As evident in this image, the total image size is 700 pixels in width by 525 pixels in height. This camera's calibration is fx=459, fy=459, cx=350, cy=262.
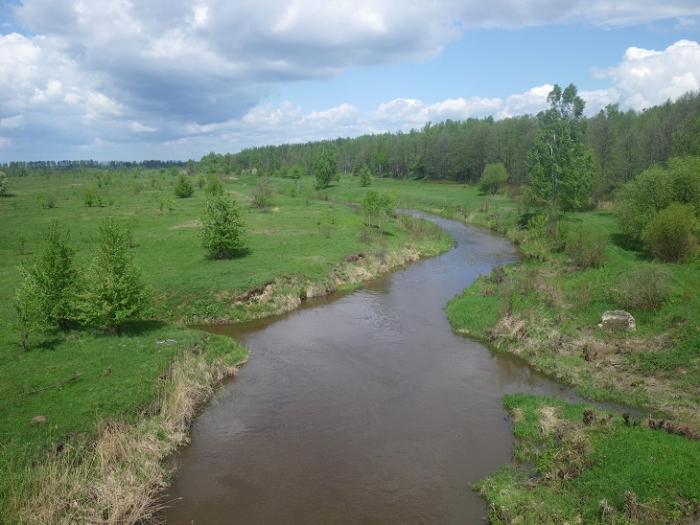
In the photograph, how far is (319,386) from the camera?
22781mm

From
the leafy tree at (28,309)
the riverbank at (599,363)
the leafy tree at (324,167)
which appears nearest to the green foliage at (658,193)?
the riverbank at (599,363)

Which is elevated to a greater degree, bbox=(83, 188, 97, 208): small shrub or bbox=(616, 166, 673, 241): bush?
bbox=(83, 188, 97, 208): small shrub

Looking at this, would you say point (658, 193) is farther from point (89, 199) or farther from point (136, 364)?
point (89, 199)

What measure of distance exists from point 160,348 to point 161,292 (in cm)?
1108

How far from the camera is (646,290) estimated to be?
84.6 feet

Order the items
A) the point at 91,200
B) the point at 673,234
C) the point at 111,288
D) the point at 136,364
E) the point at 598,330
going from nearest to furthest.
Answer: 1. the point at 136,364
2. the point at 111,288
3. the point at 598,330
4. the point at 673,234
5. the point at 91,200

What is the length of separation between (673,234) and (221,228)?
35918mm

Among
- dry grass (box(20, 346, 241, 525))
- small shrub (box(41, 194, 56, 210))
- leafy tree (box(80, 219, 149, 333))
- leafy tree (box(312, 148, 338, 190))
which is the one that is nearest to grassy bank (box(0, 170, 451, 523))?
dry grass (box(20, 346, 241, 525))

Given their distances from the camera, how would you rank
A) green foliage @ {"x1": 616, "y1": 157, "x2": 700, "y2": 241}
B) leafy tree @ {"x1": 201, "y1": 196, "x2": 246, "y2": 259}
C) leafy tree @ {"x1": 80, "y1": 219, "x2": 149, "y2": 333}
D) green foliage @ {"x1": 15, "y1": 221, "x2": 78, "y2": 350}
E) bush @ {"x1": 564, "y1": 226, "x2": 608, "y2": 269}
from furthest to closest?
1. leafy tree @ {"x1": 201, "y1": 196, "x2": 246, "y2": 259}
2. green foliage @ {"x1": 616, "y1": 157, "x2": 700, "y2": 241}
3. bush @ {"x1": 564, "y1": 226, "x2": 608, "y2": 269}
4. leafy tree @ {"x1": 80, "y1": 219, "x2": 149, "y2": 333}
5. green foliage @ {"x1": 15, "y1": 221, "x2": 78, "y2": 350}

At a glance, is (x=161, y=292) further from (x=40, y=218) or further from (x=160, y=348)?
(x=40, y=218)

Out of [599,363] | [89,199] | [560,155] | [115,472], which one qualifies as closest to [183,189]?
[89,199]

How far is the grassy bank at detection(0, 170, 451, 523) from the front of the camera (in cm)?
1399

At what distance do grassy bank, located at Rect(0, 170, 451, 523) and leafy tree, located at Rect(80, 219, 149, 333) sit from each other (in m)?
1.16

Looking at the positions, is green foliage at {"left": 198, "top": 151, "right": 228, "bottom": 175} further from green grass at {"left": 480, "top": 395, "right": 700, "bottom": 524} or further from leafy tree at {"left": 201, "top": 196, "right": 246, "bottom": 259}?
green grass at {"left": 480, "top": 395, "right": 700, "bottom": 524}
